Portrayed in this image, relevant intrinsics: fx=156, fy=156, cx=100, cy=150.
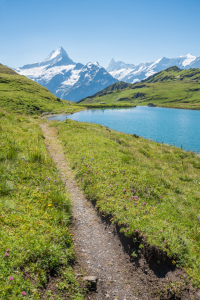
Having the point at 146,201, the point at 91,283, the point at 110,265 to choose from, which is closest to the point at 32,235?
the point at 91,283

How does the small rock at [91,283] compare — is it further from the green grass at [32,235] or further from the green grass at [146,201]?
the green grass at [146,201]

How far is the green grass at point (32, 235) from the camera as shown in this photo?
187 inches

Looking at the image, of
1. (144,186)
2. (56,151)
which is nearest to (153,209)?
(144,186)

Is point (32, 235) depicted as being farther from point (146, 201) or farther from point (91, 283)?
point (146, 201)

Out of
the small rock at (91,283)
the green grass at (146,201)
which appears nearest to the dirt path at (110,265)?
the small rock at (91,283)

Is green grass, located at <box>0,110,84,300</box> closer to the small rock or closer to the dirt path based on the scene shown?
the small rock

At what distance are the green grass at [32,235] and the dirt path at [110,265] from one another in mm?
760

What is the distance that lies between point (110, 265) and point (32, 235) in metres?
3.58

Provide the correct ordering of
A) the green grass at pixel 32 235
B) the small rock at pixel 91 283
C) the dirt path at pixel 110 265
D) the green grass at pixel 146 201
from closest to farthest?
the green grass at pixel 32 235 < the small rock at pixel 91 283 < the dirt path at pixel 110 265 < the green grass at pixel 146 201

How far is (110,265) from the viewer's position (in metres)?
6.76

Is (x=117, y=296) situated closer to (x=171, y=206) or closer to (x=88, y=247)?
(x=88, y=247)

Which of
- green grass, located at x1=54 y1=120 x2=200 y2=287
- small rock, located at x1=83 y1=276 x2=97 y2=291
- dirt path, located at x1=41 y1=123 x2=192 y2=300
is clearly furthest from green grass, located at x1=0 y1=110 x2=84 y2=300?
green grass, located at x1=54 y1=120 x2=200 y2=287

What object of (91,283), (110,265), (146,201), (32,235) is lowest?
(110,265)

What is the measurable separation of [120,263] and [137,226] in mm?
1751
